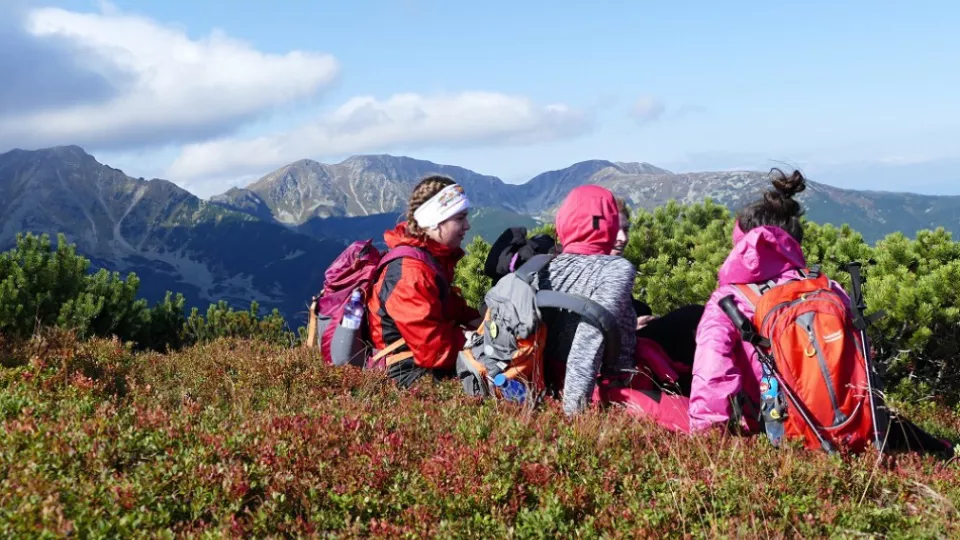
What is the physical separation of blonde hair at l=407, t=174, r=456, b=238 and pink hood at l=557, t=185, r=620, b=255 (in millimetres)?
1471

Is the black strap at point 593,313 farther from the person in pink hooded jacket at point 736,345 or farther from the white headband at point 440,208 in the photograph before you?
the white headband at point 440,208

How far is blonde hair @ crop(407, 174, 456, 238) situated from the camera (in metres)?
7.17

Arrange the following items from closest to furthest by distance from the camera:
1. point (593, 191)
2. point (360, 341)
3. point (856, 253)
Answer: point (593, 191)
point (360, 341)
point (856, 253)

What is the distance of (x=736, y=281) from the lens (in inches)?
222

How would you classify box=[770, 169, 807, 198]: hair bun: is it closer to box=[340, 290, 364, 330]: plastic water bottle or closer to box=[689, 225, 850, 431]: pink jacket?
box=[689, 225, 850, 431]: pink jacket

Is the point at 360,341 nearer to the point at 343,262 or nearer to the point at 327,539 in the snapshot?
the point at 343,262

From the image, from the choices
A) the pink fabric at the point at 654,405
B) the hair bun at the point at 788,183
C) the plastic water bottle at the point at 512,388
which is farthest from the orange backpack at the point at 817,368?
the plastic water bottle at the point at 512,388

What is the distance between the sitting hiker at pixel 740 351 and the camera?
532 centimetres

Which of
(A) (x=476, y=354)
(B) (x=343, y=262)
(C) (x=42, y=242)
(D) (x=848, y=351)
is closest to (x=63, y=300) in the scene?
(C) (x=42, y=242)

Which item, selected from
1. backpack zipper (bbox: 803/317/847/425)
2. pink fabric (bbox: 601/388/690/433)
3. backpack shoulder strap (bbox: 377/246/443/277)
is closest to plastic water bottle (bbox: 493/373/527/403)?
pink fabric (bbox: 601/388/690/433)

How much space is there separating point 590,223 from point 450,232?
1538 mm

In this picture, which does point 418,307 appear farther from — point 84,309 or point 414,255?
point 84,309

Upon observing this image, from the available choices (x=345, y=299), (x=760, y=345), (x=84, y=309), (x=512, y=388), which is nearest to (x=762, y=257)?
(x=760, y=345)

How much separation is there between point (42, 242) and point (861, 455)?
40.0 ft
